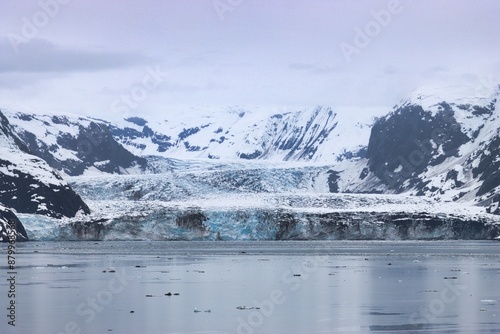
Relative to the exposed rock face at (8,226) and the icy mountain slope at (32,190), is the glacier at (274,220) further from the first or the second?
the icy mountain slope at (32,190)

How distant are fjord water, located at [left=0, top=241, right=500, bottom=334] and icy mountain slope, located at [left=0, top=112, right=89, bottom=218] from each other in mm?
61246

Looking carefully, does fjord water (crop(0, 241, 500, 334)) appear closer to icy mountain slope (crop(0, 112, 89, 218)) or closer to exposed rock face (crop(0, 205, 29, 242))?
exposed rock face (crop(0, 205, 29, 242))

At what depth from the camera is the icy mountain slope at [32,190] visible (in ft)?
426

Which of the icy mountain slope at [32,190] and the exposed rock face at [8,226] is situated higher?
the icy mountain slope at [32,190]

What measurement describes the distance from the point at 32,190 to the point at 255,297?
92015mm

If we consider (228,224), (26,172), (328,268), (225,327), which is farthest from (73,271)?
(26,172)

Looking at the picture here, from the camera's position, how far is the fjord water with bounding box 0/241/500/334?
34.2 metres

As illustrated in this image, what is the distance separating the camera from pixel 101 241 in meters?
125

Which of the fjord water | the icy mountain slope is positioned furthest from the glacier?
the fjord water

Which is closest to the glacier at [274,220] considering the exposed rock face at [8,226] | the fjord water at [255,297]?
the exposed rock face at [8,226]

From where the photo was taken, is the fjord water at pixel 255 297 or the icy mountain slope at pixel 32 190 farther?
the icy mountain slope at pixel 32 190

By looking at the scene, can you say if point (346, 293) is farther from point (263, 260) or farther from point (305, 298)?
point (263, 260)

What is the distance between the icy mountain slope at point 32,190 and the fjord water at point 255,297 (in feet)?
201

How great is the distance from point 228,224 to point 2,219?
26295 mm
